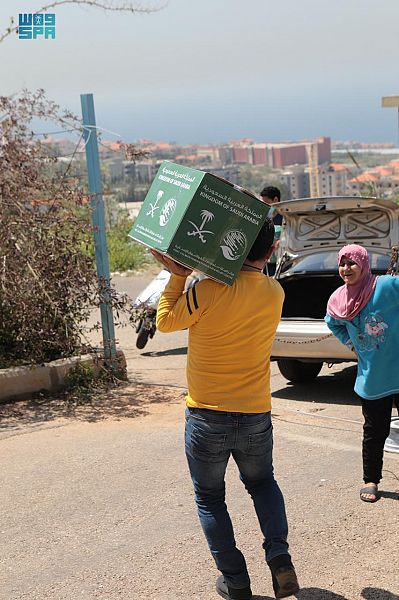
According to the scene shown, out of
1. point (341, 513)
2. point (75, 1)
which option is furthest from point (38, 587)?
point (75, 1)

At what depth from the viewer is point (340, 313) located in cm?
575

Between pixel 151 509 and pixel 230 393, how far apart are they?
1.73 metres

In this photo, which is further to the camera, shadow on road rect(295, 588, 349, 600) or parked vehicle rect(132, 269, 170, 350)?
parked vehicle rect(132, 269, 170, 350)

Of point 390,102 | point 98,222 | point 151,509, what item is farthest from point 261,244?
point 390,102

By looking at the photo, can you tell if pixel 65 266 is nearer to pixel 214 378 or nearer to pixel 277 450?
pixel 277 450

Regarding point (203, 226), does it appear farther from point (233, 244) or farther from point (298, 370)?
point (298, 370)

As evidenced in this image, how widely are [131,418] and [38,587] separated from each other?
3.35 metres

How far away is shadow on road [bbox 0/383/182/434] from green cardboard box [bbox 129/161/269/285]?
154 inches

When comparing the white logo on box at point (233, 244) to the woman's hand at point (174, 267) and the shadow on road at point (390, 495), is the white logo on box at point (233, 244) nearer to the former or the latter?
the woman's hand at point (174, 267)

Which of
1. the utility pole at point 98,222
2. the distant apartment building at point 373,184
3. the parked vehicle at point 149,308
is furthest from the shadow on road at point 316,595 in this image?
the distant apartment building at point 373,184

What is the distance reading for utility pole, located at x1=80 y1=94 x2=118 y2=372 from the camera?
886 centimetres

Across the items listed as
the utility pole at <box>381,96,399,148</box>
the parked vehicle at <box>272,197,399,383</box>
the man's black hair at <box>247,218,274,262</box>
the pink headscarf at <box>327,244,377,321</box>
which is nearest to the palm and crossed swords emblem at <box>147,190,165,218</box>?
the man's black hair at <box>247,218,274,262</box>

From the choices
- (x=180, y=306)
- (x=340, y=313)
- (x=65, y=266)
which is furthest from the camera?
(x=65, y=266)

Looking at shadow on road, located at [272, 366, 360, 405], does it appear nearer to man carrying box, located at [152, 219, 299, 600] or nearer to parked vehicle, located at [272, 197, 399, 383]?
parked vehicle, located at [272, 197, 399, 383]
